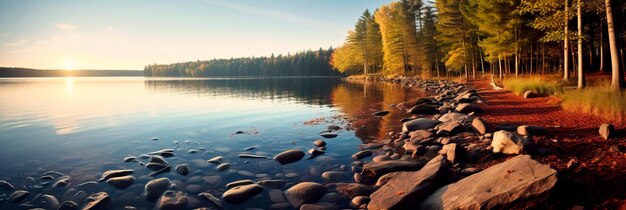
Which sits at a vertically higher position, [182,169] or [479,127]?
[479,127]

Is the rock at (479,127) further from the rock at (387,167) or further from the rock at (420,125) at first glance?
the rock at (387,167)

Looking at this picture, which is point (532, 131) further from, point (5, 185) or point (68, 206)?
point (5, 185)

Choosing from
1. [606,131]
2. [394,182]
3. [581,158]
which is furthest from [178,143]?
[606,131]

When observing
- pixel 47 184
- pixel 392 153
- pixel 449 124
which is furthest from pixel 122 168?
pixel 449 124

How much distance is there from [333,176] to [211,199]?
2647mm

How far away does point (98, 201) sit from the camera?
6461mm

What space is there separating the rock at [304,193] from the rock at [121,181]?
363 centimetres

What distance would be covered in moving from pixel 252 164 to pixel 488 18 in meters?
28.0

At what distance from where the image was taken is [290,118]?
17.4 meters

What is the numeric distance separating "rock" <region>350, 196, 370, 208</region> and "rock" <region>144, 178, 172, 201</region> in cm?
385

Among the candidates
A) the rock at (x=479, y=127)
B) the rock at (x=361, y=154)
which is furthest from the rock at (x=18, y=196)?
the rock at (x=479, y=127)

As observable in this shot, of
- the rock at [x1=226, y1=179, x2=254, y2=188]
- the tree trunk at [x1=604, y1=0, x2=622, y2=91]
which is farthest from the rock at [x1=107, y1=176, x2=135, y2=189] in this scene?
the tree trunk at [x1=604, y1=0, x2=622, y2=91]

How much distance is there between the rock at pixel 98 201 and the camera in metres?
6.31

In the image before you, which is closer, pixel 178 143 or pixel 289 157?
pixel 289 157
